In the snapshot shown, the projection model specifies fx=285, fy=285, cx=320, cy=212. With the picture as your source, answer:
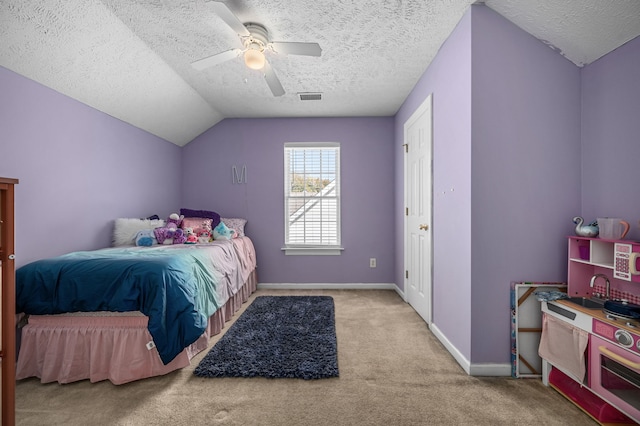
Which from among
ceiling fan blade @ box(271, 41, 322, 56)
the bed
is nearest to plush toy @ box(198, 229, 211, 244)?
the bed

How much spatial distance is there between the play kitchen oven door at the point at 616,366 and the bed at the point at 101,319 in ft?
7.60

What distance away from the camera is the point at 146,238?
291 cm

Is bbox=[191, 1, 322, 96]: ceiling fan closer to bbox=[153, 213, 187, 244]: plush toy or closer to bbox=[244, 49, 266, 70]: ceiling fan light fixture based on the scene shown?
bbox=[244, 49, 266, 70]: ceiling fan light fixture

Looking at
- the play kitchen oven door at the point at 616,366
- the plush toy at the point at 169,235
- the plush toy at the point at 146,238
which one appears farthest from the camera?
the plush toy at the point at 169,235

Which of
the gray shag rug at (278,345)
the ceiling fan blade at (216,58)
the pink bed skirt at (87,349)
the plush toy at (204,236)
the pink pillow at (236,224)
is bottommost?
the gray shag rug at (278,345)

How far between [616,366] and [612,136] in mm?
1321

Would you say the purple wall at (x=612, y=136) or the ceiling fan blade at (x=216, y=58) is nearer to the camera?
the purple wall at (x=612, y=136)

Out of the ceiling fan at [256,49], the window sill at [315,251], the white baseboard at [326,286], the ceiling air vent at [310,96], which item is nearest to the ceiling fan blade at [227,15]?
the ceiling fan at [256,49]

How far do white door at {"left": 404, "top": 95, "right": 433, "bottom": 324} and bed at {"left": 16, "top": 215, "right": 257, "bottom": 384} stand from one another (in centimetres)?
212

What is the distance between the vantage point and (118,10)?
6.47 feet

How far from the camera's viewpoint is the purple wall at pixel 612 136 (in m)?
1.65

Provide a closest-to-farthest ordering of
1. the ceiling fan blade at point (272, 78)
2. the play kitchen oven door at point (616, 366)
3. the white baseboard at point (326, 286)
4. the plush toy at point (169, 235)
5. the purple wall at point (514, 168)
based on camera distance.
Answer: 1. the play kitchen oven door at point (616, 366)
2. the purple wall at point (514, 168)
3. the ceiling fan blade at point (272, 78)
4. the plush toy at point (169, 235)
5. the white baseboard at point (326, 286)

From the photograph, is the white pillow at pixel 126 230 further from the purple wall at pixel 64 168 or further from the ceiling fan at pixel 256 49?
the ceiling fan at pixel 256 49

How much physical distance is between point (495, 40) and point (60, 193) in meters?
3.54
